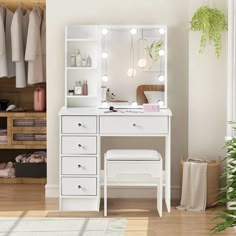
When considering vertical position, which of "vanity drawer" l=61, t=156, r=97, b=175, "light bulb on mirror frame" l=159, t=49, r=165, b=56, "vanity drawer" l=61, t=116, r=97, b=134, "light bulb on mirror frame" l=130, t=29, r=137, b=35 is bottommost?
"vanity drawer" l=61, t=156, r=97, b=175

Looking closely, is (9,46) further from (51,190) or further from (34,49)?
(51,190)

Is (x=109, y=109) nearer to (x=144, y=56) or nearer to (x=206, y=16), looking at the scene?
(x=144, y=56)

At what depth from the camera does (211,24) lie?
5.48 meters

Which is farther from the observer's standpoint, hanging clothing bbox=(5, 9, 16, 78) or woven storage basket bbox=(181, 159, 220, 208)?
hanging clothing bbox=(5, 9, 16, 78)

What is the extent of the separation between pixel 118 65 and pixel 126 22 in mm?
Answer: 376

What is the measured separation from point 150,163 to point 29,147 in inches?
69.7

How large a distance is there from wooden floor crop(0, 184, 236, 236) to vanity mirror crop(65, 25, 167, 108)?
2.85 feet

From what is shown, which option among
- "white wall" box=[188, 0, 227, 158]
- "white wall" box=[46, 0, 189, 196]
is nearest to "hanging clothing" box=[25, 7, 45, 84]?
"white wall" box=[46, 0, 189, 196]

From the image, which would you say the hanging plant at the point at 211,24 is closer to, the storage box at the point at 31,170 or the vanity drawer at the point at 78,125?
the vanity drawer at the point at 78,125

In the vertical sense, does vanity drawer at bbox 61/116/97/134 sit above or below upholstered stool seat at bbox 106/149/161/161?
above

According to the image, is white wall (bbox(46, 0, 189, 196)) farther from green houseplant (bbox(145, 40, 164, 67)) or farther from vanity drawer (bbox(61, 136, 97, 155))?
vanity drawer (bbox(61, 136, 97, 155))

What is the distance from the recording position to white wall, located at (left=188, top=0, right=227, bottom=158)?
5.66 m

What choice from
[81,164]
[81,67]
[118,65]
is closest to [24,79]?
[81,67]

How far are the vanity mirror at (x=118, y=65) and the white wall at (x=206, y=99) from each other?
0.87ft
